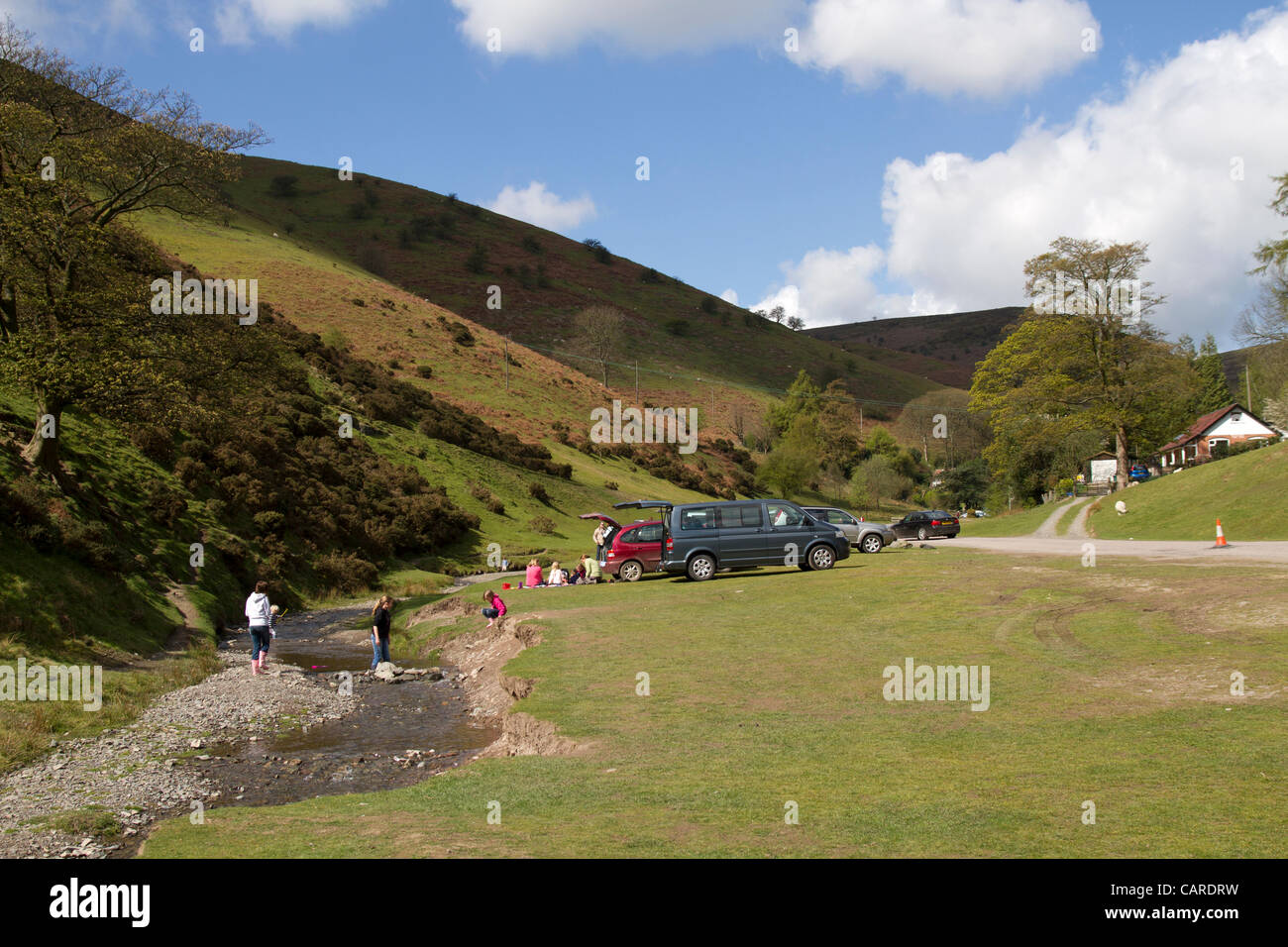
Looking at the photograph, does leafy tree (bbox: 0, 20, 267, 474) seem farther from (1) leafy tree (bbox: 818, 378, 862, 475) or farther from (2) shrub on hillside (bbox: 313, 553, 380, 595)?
(1) leafy tree (bbox: 818, 378, 862, 475)

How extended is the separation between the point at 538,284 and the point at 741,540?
394ft

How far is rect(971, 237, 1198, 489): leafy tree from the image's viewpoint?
1905 inches

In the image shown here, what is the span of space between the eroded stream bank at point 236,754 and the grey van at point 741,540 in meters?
8.27

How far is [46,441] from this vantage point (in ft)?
73.3

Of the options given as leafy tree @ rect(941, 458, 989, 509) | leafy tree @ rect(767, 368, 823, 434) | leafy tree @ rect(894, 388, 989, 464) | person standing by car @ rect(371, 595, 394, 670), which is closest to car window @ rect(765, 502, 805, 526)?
person standing by car @ rect(371, 595, 394, 670)

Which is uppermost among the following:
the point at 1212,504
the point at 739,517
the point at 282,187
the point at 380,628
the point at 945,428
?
the point at 282,187

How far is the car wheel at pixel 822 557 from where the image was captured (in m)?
24.5

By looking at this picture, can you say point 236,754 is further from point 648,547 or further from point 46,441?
point 648,547

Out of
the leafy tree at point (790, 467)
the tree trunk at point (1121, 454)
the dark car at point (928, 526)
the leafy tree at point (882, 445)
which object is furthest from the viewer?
the leafy tree at point (882, 445)

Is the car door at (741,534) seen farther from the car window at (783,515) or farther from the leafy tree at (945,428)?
the leafy tree at (945,428)

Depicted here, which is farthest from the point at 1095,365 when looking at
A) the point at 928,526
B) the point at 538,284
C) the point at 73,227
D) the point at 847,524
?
the point at 538,284

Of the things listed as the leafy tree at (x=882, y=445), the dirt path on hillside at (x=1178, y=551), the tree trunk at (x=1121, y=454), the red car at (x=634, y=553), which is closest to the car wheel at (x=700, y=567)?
the red car at (x=634, y=553)
